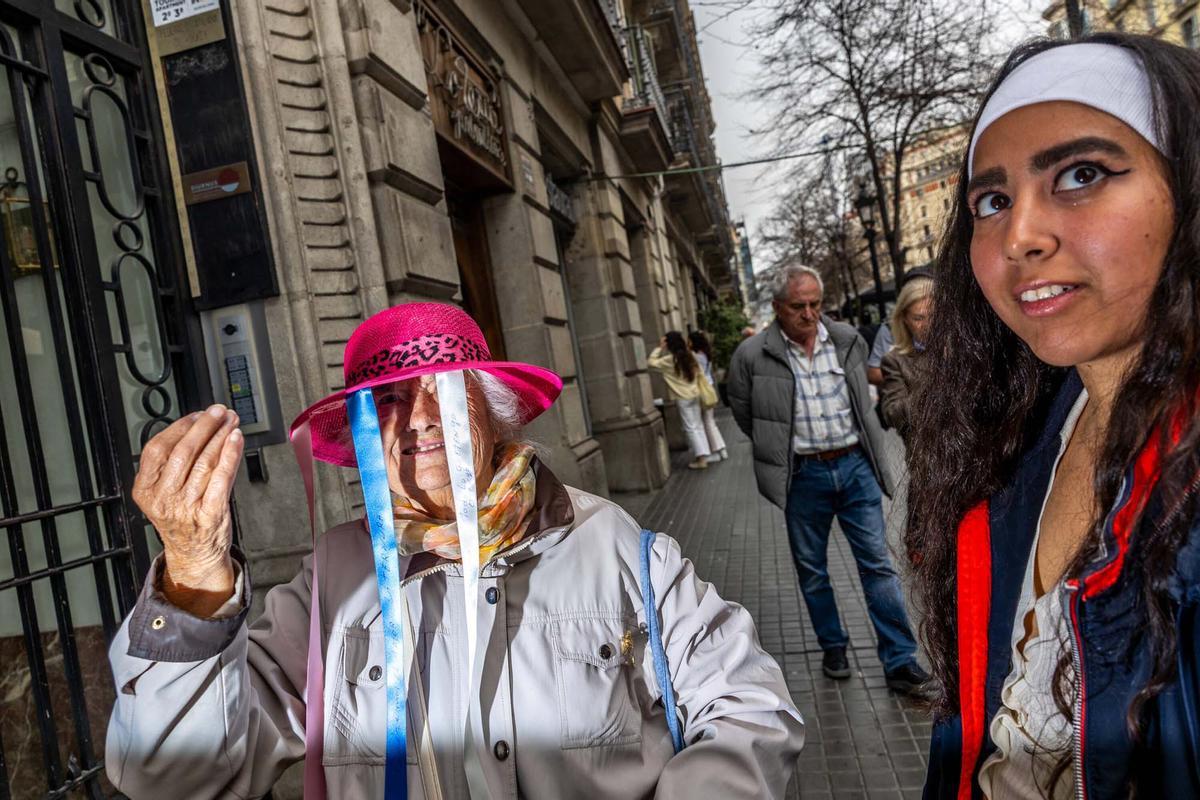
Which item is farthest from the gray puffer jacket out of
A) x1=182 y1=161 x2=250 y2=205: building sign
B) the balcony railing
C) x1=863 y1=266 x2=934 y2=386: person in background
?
the balcony railing

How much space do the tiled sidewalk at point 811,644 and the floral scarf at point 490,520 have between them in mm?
932

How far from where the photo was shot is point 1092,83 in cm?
105

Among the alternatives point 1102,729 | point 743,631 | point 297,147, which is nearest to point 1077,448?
point 1102,729

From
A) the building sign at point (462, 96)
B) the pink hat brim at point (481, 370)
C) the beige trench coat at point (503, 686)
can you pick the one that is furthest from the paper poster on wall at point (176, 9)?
the beige trench coat at point (503, 686)

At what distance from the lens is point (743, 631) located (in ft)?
5.29

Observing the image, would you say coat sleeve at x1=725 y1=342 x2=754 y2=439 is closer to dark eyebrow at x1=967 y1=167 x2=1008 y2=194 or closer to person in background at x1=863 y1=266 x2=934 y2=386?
person in background at x1=863 y1=266 x2=934 y2=386

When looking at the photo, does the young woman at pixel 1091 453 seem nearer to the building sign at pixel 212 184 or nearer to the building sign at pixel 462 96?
the building sign at pixel 212 184

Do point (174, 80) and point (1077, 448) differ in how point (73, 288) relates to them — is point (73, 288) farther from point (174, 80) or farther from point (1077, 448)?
point (1077, 448)

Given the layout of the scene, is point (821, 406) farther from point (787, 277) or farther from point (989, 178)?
point (989, 178)

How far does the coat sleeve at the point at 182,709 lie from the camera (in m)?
1.32

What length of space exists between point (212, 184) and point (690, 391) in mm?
8415

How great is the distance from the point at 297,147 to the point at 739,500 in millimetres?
6133

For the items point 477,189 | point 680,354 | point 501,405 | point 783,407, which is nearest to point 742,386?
point 783,407

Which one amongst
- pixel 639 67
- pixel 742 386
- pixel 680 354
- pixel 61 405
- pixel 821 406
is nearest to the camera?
pixel 61 405
